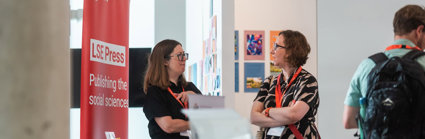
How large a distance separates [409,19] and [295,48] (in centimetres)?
118

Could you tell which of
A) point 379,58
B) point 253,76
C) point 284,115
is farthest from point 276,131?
point 253,76

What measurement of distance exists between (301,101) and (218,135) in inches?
94.4

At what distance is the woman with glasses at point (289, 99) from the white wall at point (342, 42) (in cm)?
343

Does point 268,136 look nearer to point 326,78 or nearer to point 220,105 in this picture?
point 220,105

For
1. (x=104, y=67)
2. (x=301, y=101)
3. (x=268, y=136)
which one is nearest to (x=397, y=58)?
(x=301, y=101)

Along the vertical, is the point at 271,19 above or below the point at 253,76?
above

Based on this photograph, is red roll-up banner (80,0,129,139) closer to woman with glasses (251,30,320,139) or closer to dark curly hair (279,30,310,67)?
woman with glasses (251,30,320,139)

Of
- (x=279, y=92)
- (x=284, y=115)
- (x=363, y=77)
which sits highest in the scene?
(x=363, y=77)

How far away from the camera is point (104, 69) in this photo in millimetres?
4574

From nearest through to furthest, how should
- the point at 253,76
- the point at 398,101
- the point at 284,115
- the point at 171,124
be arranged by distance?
the point at 398,101 → the point at 171,124 → the point at 284,115 → the point at 253,76

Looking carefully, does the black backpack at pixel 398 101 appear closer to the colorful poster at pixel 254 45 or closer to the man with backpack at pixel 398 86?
the man with backpack at pixel 398 86

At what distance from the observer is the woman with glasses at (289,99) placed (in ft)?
11.9

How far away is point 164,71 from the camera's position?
150 inches

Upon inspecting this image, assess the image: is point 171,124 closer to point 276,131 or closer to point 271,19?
point 276,131
